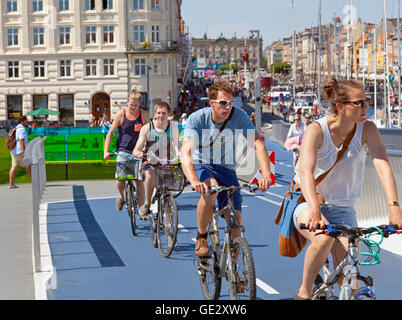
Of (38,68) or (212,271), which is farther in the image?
(38,68)

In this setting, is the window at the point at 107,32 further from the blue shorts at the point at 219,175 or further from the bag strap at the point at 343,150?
the bag strap at the point at 343,150

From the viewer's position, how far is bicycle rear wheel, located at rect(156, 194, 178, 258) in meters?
9.05

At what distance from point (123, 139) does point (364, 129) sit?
654cm

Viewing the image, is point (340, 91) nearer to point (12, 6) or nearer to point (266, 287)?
point (266, 287)

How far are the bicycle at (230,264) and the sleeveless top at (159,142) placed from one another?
11.6ft

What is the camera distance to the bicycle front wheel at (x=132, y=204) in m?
11.0

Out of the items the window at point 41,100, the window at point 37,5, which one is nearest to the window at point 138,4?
the window at point 37,5

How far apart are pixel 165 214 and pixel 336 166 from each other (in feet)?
15.4

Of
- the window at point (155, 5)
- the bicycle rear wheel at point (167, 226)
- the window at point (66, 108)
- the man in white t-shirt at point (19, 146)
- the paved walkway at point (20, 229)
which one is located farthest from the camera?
the window at point (155, 5)

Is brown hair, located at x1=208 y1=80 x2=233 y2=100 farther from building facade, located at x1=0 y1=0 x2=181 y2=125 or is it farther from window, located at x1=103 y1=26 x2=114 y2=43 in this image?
window, located at x1=103 y1=26 x2=114 y2=43

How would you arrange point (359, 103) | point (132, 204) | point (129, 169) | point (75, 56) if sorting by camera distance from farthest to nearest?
point (75, 56) → point (129, 169) → point (132, 204) → point (359, 103)

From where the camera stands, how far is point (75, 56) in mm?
68562

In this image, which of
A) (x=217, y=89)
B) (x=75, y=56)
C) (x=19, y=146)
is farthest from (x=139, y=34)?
(x=217, y=89)
